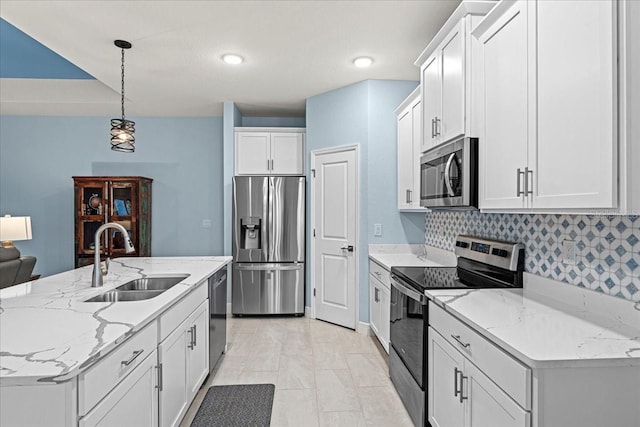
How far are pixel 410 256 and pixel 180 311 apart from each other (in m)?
2.31

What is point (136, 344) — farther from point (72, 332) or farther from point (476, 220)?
point (476, 220)

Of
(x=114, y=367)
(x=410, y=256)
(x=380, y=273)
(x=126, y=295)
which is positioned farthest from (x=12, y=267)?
(x=410, y=256)

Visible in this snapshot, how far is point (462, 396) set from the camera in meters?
1.66

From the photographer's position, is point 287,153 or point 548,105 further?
point 287,153

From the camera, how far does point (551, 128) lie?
1.48 metres

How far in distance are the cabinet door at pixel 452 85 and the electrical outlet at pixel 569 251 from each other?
77 centimetres

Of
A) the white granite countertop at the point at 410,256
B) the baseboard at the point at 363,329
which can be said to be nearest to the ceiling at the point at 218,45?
the white granite countertop at the point at 410,256

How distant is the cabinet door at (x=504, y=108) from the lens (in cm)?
165

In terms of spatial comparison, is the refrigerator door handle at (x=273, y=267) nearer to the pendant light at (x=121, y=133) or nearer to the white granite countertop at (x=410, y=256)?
the white granite countertop at (x=410, y=256)

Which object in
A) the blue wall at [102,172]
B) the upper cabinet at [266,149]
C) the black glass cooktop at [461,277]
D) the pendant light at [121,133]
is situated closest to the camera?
the black glass cooktop at [461,277]

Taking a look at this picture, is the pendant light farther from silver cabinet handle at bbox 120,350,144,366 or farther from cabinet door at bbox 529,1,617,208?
cabinet door at bbox 529,1,617,208

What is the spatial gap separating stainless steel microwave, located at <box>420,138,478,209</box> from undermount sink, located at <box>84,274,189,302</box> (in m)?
1.76

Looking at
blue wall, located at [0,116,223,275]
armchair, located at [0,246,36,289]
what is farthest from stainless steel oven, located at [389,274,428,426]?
blue wall, located at [0,116,223,275]

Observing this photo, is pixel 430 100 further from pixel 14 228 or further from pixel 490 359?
pixel 14 228
